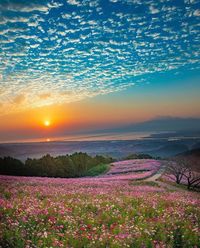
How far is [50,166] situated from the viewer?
4234 cm

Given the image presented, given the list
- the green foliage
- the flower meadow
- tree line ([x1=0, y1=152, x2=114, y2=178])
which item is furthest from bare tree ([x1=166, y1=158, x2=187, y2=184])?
the green foliage

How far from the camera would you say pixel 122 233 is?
8.41m

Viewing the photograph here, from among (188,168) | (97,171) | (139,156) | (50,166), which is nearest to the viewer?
(188,168)

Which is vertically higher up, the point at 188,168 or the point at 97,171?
the point at 188,168

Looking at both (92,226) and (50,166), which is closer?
Answer: (92,226)

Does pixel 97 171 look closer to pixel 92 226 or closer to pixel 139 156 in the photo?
pixel 139 156

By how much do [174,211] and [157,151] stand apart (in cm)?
6684

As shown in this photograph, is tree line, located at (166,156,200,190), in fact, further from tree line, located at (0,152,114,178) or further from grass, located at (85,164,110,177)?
tree line, located at (0,152,114,178)

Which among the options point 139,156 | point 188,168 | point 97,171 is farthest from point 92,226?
point 139,156

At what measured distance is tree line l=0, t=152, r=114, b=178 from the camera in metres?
38.0

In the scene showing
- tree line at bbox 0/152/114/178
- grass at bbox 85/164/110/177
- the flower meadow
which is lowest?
grass at bbox 85/164/110/177

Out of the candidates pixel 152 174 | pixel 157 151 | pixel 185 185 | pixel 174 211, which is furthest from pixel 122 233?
pixel 157 151

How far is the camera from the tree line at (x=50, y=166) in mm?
37969

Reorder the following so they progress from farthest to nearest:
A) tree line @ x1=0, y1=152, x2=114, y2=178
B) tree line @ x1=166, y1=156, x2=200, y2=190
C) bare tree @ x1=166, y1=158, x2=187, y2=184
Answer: tree line @ x1=0, y1=152, x2=114, y2=178
bare tree @ x1=166, y1=158, x2=187, y2=184
tree line @ x1=166, y1=156, x2=200, y2=190
